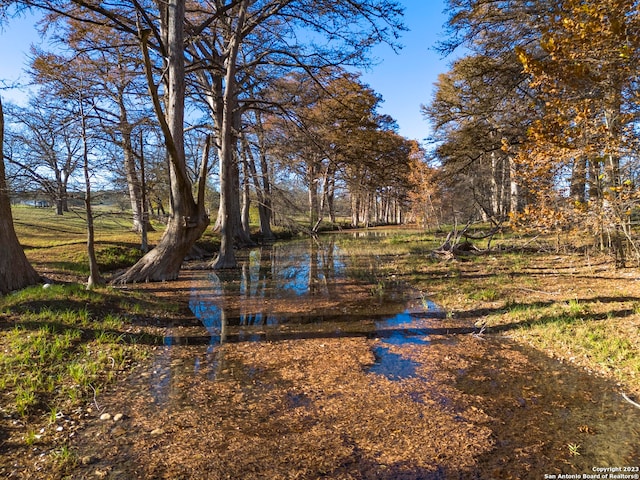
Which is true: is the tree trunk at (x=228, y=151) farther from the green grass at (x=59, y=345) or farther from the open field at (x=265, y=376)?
the green grass at (x=59, y=345)

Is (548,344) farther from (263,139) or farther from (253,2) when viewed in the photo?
(263,139)

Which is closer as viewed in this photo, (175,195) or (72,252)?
(175,195)

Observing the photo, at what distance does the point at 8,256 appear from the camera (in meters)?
7.11

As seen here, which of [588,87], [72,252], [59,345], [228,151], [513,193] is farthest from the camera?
[513,193]

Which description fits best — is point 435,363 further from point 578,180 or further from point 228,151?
point 228,151

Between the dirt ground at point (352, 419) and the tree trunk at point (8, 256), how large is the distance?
13.3 feet

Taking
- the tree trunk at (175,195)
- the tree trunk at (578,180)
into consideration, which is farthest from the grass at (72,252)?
the tree trunk at (578,180)

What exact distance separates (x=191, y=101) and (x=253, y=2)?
5939 millimetres

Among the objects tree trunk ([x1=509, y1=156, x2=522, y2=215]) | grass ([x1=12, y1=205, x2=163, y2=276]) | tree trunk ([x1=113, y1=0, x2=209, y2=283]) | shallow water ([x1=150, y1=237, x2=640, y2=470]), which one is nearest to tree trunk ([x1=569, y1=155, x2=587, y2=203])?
tree trunk ([x1=509, y1=156, x2=522, y2=215])

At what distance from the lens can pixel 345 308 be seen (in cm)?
787

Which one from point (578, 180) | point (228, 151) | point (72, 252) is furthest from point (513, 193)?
point (72, 252)

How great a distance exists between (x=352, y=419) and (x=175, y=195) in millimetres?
8150

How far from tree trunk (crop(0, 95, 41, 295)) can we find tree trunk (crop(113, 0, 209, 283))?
237cm

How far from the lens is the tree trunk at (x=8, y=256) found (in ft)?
22.9
